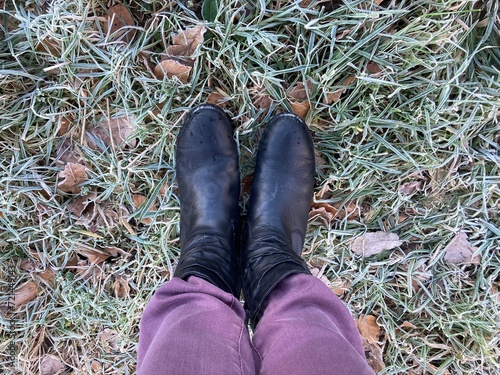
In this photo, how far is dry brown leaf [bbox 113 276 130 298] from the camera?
1.31 m

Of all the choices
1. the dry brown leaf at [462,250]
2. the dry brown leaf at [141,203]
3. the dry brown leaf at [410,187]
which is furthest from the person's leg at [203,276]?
the dry brown leaf at [462,250]

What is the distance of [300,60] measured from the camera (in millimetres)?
1146

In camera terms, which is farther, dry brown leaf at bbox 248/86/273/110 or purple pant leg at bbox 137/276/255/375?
dry brown leaf at bbox 248/86/273/110

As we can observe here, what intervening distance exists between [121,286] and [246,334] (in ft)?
1.96

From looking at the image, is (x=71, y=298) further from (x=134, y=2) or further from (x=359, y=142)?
(x=359, y=142)

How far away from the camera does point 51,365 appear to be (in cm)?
135

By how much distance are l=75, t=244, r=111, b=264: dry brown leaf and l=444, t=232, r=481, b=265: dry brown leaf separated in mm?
1183

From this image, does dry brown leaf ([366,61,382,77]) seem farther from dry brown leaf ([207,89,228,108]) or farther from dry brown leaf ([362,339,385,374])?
dry brown leaf ([362,339,385,374])

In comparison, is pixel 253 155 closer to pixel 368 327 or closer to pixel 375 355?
pixel 368 327

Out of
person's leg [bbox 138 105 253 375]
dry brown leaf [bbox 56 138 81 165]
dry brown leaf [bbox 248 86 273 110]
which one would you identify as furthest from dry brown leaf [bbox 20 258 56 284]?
dry brown leaf [bbox 248 86 273 110]

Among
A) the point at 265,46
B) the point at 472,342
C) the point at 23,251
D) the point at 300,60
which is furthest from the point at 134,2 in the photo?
the point at 472,342

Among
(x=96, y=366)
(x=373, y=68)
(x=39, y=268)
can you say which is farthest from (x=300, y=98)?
(x=96, y=366)

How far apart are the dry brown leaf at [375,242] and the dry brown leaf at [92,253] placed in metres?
0.87

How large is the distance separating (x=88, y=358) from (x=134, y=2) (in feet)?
4.05
